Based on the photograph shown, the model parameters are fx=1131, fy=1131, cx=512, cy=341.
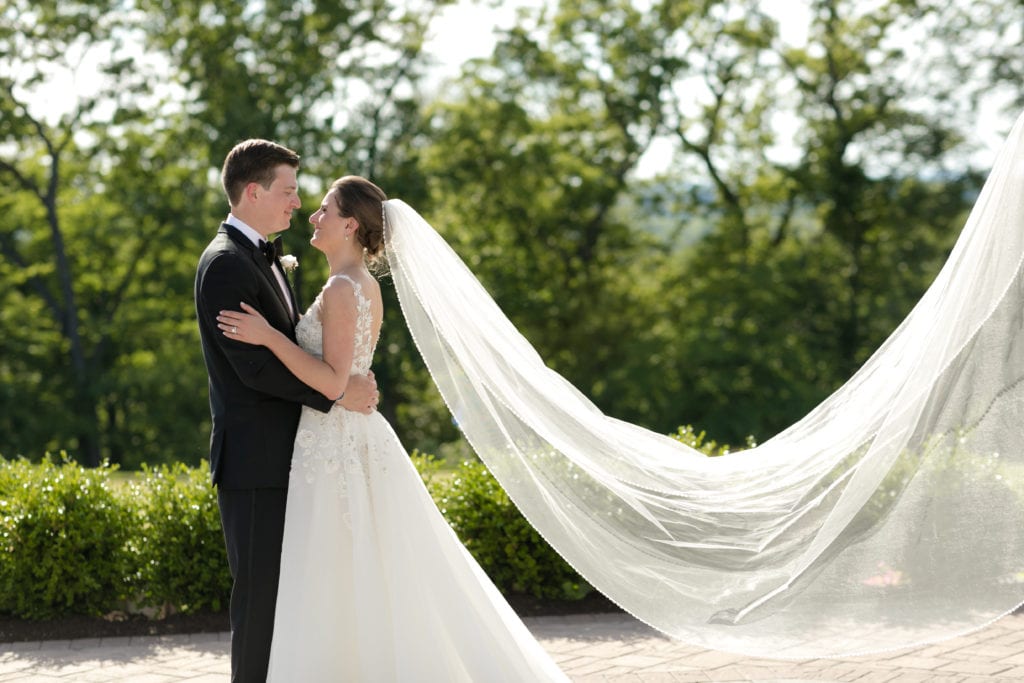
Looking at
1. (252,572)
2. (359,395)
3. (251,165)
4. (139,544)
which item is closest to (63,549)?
(139,544)

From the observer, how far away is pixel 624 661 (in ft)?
17.9

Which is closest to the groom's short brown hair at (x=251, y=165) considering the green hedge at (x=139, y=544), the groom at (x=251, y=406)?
the groom at (x=251, y=406)

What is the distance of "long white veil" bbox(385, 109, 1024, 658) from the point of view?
13.2 feet

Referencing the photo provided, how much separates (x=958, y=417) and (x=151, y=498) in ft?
14.8

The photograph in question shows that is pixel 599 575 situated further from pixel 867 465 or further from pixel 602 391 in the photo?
pixel 602 391

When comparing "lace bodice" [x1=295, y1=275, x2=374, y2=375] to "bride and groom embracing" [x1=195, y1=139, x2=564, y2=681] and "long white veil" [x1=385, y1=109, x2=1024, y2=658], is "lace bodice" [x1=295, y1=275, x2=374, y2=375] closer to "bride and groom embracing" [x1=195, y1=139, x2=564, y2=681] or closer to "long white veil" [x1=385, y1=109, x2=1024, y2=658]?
"bride and groom embracing" [x1=195, y1=139, x2=564, y2=681]

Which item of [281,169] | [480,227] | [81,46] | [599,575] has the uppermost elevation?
[81,46]

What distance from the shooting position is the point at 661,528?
447cm

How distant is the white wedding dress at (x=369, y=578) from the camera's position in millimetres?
4004

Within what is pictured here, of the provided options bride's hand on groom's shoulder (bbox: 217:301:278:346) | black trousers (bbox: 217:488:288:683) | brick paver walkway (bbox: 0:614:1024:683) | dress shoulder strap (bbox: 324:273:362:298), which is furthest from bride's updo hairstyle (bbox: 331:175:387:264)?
brick paver walkway (bbox: 0:614:1024:683)

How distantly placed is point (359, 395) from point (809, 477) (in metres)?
1.79

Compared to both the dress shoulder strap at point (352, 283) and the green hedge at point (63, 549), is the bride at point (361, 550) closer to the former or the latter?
the dress shoulder strap at point (352, 283)

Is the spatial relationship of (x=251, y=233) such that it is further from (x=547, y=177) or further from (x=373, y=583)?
(x=547, y=177)

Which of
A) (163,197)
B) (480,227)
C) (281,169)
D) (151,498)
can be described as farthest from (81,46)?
(281,169)
